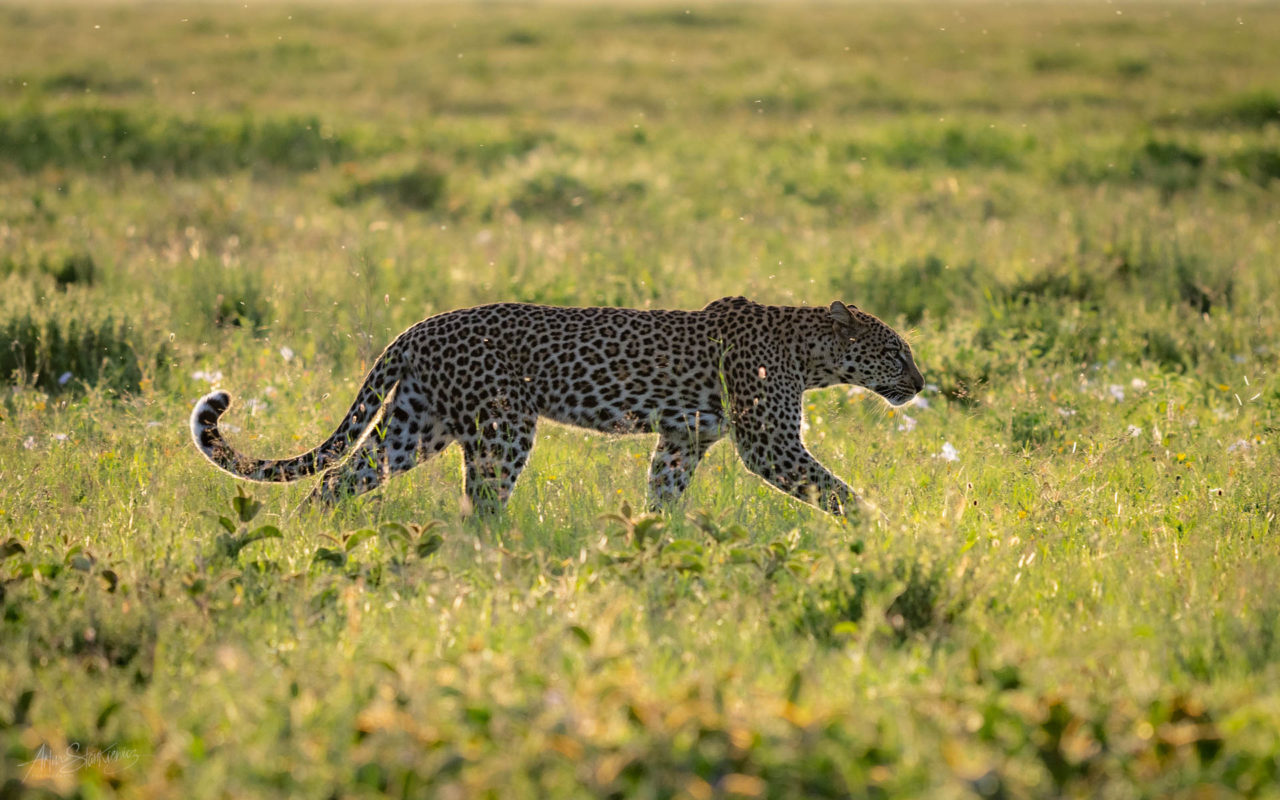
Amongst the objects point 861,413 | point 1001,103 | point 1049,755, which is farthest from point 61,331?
point 1001,103

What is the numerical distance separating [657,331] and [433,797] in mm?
3281

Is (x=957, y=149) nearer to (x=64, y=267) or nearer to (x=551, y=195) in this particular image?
(x=551, y=195)

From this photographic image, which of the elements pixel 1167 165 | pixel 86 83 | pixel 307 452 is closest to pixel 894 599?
pixel 307 452

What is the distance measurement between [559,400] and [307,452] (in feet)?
3.72

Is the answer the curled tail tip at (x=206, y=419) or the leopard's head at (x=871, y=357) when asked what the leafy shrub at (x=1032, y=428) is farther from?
the curled tail tip at (x=206, y=419)

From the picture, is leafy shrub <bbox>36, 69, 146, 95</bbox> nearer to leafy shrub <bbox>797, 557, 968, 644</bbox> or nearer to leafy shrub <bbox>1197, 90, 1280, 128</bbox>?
leafy shrub <bbox>1197, 90, 1280, 128</bbox>

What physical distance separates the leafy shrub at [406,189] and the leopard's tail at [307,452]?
9.49 metres

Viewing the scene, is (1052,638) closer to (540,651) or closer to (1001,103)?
(540,651)

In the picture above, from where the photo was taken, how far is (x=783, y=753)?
296 cm

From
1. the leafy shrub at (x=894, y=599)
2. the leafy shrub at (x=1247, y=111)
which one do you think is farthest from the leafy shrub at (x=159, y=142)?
the leafy shrub at (x=1247, y=111)

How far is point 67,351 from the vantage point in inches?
Answer: 324

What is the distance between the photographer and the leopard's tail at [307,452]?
5.43 metres

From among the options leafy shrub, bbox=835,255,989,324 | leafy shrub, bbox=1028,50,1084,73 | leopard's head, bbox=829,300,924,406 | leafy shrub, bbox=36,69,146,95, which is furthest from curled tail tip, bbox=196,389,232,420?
leafy shrub, bbox=1028,50,1084,73

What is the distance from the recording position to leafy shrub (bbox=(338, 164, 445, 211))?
15.1m
